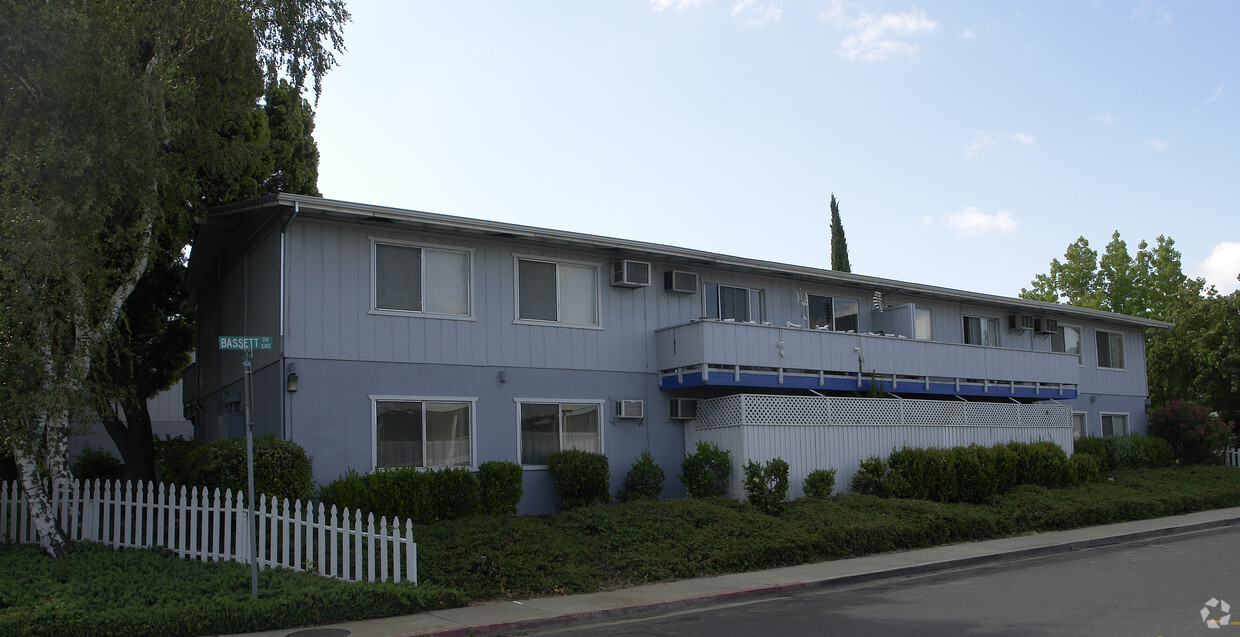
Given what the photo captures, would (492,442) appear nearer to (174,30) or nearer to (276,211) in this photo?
(276,211)

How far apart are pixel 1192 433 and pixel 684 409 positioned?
18.4m

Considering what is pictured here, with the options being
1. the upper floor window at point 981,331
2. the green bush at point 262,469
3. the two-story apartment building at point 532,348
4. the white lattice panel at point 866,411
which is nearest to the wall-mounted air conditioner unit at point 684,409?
the two-story apartment building at point 532,348

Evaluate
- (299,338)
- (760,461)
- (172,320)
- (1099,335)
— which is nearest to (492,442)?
(299,338)

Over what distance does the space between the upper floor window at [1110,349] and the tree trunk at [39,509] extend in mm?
28101

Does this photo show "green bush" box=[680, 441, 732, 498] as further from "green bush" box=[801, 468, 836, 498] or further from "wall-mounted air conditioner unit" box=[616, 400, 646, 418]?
"green bush" box=[801, 468, 836, 498]

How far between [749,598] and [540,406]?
6348 mm

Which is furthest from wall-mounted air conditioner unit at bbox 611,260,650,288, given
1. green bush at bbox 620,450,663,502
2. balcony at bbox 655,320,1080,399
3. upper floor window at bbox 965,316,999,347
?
upper floor window at bbox 965,316,999,347

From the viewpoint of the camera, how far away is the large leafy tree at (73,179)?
12273 millimetres

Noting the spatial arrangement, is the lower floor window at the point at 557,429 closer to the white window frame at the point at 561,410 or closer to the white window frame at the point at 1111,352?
the white window frame at the point at 561,410

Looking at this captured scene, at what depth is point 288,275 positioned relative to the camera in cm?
1541

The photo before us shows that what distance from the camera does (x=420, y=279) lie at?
16672mm

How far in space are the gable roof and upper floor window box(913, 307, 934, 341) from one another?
14.4 inches

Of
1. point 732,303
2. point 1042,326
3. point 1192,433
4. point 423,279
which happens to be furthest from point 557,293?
point 1192,433

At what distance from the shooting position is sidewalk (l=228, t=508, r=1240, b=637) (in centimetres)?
1051
